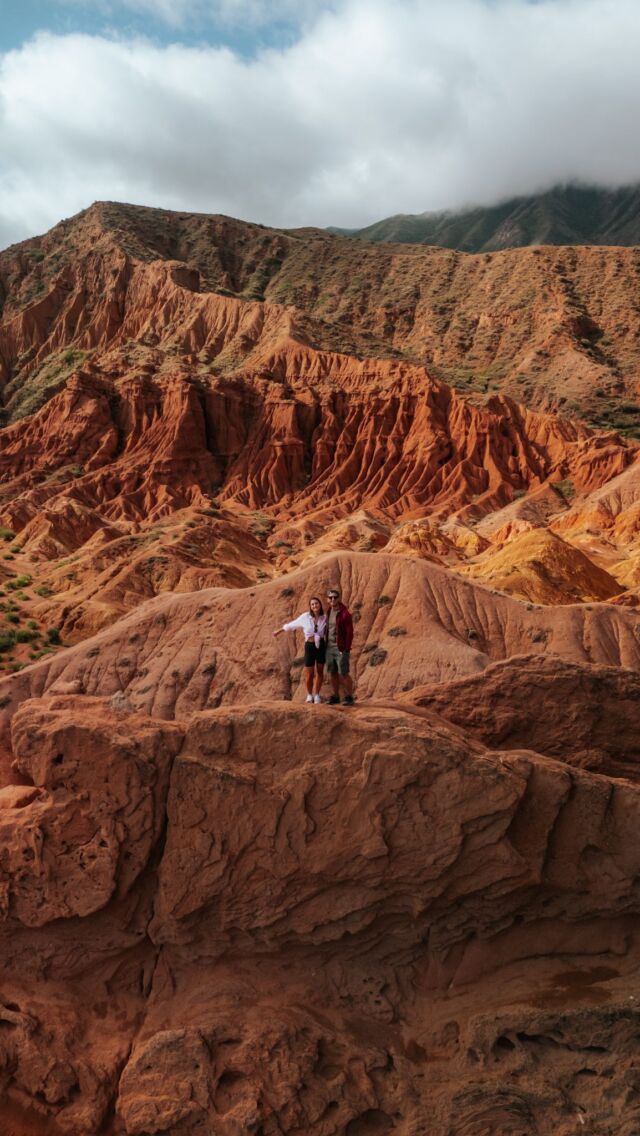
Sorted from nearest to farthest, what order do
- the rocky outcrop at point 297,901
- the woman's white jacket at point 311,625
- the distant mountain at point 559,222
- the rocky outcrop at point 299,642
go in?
the rocky outcrop at point 297,901
the woman's white jacket at point 311,625
the rocky outcrop at point 299,642
the distant mountain at point 559,222

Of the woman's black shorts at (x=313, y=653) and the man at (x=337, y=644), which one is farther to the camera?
the man at (x=337, y=644)

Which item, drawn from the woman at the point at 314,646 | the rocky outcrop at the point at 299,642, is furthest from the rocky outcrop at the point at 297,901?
the rocky outcrop at the point at 299,642

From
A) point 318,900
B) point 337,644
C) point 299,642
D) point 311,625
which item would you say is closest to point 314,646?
point 311,625

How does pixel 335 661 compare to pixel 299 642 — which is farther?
pixel 299 642

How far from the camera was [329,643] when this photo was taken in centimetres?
1031

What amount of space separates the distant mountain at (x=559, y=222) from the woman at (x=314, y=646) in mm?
178898

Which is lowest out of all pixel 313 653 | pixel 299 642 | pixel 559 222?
pixel 299 642

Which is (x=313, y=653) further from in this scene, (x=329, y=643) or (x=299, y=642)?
(x=299, y=642)

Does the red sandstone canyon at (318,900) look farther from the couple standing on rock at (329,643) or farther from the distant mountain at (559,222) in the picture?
the distant mountain at (559,222)

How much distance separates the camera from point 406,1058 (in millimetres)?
7633

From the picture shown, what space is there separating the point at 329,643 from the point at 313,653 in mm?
366

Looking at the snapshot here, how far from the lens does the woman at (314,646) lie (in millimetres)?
10008

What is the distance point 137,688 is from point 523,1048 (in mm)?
15450

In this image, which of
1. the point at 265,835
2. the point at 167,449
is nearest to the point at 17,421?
the point at 167,449
